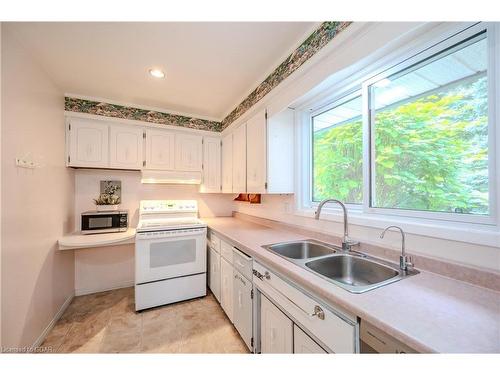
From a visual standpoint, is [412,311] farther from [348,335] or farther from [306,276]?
[306,276]

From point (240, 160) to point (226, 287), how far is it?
55.3 inches

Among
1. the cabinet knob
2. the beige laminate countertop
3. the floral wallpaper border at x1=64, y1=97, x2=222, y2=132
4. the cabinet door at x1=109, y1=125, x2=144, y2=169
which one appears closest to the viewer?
the beige laminate countertop

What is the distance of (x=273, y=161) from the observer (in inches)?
76.3

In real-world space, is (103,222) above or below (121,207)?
below

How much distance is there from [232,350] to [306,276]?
1.13 m

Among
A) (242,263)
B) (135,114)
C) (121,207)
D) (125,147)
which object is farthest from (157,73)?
(242,263)

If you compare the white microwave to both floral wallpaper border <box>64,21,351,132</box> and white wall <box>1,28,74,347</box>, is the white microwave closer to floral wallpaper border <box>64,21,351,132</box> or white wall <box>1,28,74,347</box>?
white wall <box>1,28,74,347</box>

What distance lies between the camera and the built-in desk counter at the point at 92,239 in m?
1.96

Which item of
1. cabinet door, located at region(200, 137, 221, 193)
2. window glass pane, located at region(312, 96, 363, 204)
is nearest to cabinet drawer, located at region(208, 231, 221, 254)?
cabinet door, located at region(200, 137, 221, 193)

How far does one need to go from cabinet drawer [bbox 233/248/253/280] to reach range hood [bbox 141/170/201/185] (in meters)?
1.46

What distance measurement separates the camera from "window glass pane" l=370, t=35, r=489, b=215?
0.97 m

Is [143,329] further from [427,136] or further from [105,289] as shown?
[427,136]

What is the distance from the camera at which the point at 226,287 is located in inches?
76.7
